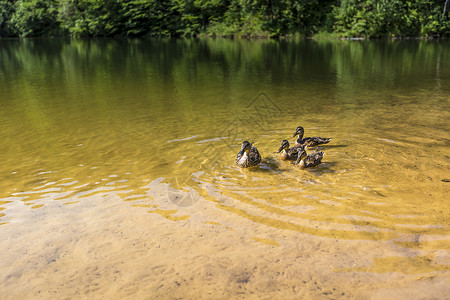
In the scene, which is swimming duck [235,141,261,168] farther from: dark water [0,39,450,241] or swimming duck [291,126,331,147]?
swimming duck [291,126,331,147]

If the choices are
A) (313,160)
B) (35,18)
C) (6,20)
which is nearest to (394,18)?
(313,160)

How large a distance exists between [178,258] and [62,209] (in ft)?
7.47

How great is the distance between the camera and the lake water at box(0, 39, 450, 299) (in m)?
4.18

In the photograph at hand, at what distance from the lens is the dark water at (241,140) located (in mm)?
5633

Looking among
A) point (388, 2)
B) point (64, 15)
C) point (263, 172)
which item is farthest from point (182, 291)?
point (64, 15)

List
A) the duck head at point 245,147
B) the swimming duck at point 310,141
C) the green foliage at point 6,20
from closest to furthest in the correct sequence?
1. the duck head at point 245,147
2. the swimming duck at point 310,141
3. the green foliage at point 6,20

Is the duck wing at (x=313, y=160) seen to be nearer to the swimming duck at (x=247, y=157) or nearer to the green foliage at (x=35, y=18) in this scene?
the swimming duck at (x=247, y=157)

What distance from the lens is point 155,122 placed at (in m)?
10.7

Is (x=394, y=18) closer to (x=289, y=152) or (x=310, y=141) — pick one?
(x=310, y=141)

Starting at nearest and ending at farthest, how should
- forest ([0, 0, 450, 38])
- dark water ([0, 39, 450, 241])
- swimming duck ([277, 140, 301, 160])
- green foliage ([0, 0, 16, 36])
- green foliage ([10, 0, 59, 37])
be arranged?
1. dark water ([0, 39, 450, 241])
2. swimming duck ([277, 140, 301, 160])
3. forest ([0, 0, 450, 38])
4. green foliage ([10, 0, 59, 37])
5. green foliage ([0, 0, 16, 36])

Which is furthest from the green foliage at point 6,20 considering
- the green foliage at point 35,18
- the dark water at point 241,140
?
the dark water at point 241,140

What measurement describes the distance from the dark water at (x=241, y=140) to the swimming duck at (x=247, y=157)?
0.18 metres

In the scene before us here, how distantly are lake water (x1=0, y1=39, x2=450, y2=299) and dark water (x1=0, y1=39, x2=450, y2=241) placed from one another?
4 cm

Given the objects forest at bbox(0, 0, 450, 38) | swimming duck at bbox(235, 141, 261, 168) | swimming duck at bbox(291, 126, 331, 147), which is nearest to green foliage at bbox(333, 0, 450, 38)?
forest at bbox(0, 0, 450, 38)
